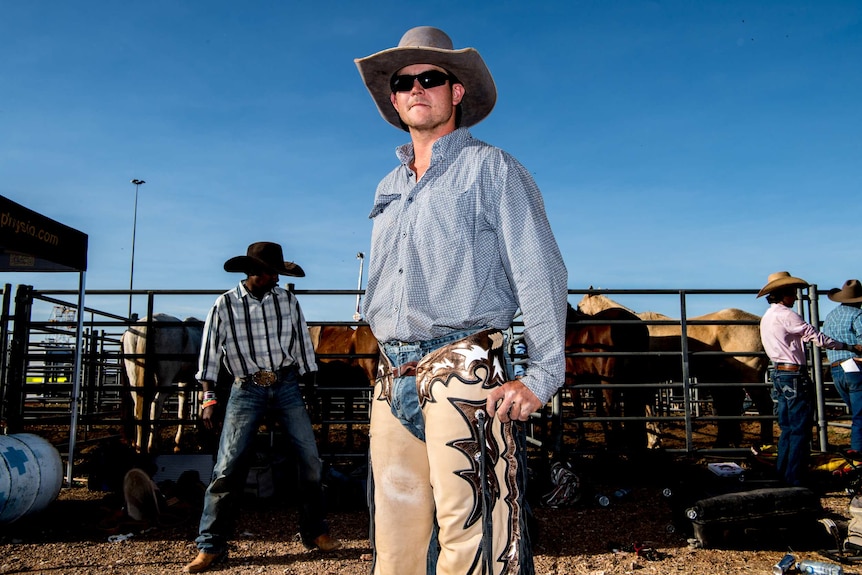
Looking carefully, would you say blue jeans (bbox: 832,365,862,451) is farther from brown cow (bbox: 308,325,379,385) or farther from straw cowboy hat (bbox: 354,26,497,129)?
straw cowboy hat (bbox: 354,26,497,129)

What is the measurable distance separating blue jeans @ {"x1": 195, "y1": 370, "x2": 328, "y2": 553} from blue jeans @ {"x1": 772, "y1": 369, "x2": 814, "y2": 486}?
3.91 m

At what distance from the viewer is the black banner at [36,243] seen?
5.26 m

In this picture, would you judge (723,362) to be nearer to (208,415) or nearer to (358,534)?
(358,534)

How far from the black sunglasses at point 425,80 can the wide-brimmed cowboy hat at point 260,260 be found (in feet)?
9.16

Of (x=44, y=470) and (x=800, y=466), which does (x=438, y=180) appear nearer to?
(x=44, y=470)

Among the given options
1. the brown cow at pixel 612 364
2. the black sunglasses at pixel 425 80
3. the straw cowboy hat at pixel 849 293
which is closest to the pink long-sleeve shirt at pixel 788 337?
the straw cowboy hat at pixel 849 293

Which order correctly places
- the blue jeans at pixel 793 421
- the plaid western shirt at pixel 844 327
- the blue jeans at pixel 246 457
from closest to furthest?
1. the blue jeans at pixel 246 457
2. the blue jeans at pixel 793 421
3. the plaid western shirt at pixel 844 327

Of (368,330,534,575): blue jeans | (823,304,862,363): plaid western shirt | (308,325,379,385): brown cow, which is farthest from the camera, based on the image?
(308,325,379,385): brown cow

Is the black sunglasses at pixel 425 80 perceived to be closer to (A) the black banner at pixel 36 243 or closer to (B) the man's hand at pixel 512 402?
(B) the man's hand at pixel 512 402

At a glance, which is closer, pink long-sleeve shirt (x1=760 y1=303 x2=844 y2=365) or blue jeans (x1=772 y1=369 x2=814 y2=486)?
blue jeans (x1=772 y1=369 x2=814 y2=486)

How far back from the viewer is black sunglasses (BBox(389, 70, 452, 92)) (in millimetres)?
1943

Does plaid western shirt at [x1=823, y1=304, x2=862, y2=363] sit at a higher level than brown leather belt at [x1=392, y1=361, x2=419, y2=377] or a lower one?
higher

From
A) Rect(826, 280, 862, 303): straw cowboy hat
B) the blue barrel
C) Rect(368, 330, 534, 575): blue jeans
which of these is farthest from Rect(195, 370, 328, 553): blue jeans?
Rect(826, 280, 862, 303): straw cowboy hat

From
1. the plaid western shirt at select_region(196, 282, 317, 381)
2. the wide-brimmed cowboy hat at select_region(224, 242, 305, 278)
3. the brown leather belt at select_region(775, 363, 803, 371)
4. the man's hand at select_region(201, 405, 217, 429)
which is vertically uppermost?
the wide-brimmed cowboy hat at select_region(224, 242, 305, 278)
